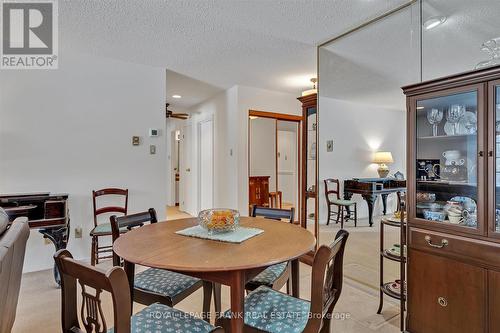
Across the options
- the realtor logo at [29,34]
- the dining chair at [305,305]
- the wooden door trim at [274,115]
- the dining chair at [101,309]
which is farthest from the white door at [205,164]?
the dining chair at [101,309]

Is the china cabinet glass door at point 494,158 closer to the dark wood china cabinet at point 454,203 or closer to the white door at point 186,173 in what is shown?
the dark wood china cabinet at point 454,203

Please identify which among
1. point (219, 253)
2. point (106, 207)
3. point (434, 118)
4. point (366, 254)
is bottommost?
point (366, 254)

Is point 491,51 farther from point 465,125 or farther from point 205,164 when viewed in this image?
point 205,164

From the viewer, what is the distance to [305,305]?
4.49ft

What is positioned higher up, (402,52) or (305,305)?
(402,52)

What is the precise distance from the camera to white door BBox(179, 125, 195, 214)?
6352 millimetres

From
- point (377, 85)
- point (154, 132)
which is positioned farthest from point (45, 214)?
point (377, 85)

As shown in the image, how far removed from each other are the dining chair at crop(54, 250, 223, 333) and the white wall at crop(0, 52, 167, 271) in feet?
8.23

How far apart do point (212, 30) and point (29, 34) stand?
1738mm

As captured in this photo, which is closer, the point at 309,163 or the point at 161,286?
the point at 161,286

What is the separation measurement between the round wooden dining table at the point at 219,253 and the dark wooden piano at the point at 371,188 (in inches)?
48.0

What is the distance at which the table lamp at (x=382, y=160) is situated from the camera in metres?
2.49

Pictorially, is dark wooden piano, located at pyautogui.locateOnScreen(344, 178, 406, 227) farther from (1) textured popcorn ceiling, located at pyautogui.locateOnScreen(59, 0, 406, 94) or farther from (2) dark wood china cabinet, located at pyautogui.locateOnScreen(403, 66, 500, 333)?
(1) textured popcorn ceiling, located at pyautogui.locateOnScreen(59, 0, 406, 94)

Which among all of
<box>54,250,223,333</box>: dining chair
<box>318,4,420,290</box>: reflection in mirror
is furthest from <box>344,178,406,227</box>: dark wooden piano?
<box>54,250,223,333</box>: dining chair
